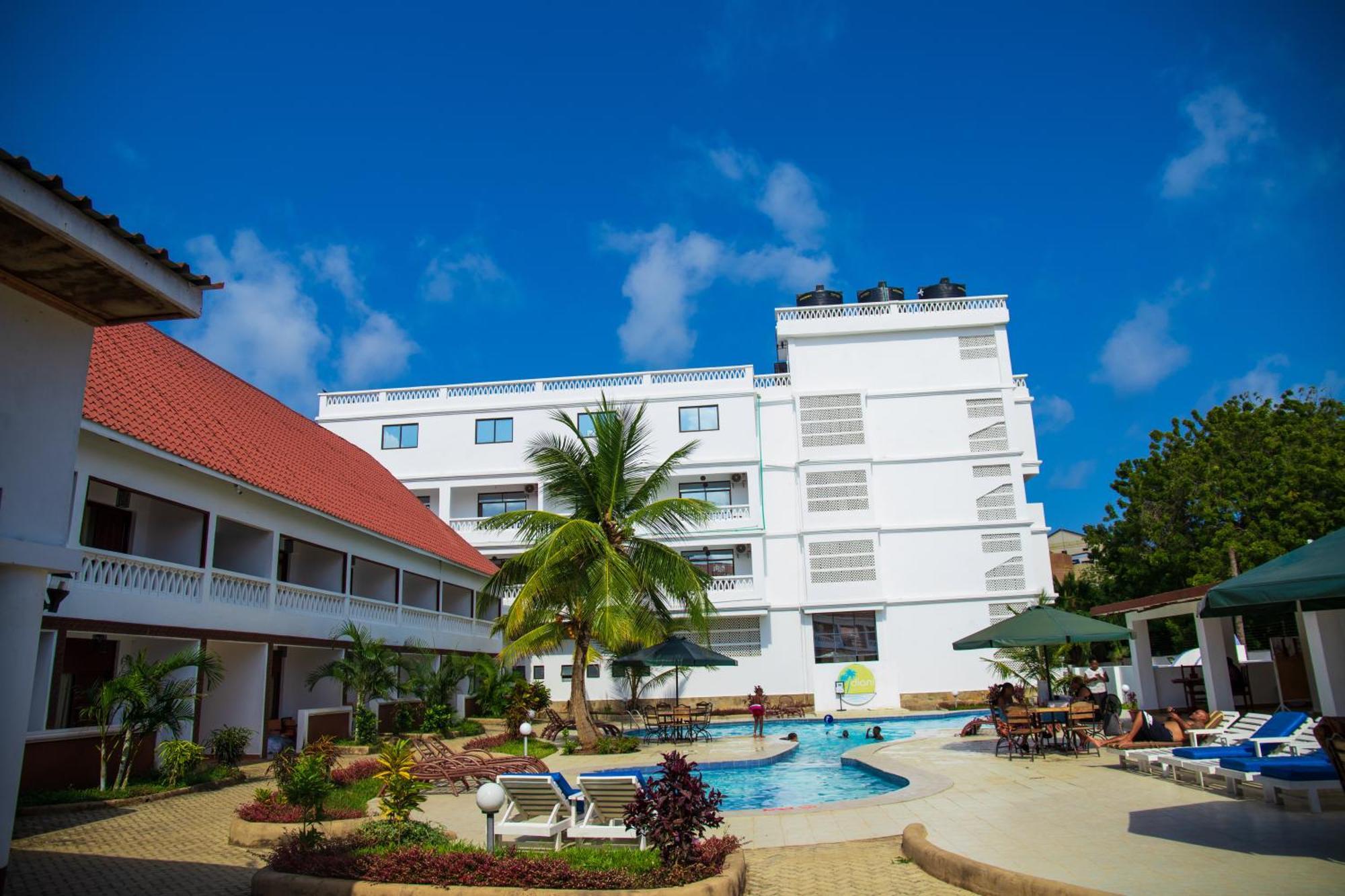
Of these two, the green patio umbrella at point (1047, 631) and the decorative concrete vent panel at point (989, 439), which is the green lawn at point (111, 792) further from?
the decorative concrete vent panel at point (989, 439)

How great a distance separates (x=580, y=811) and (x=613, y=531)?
11.5m

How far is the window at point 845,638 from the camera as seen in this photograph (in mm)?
34625

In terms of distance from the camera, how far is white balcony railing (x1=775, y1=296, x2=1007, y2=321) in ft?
123

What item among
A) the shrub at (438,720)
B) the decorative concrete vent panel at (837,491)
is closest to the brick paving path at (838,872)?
the shrub at (438,720)

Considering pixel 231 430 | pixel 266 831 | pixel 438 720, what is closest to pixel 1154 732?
pixel 266 831

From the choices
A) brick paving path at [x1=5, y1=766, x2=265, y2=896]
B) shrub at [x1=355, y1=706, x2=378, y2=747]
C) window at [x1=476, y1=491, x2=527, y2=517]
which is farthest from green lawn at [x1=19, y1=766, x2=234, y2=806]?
window at [x1=476, y1=491, x2=527, y2=517]

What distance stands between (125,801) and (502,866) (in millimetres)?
7495

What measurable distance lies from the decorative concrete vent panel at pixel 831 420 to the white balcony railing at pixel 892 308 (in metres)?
3.70

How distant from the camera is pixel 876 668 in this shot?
112ft

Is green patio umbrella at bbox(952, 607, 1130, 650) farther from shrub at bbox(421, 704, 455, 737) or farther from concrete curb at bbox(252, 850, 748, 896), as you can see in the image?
Answer: shrub at bbox(421, 704, 455, 737)

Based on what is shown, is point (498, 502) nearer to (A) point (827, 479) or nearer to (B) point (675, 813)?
(A) point (827, 479)

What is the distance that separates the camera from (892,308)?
37.4 m

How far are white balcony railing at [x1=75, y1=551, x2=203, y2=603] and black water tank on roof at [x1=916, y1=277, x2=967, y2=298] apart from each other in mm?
34350

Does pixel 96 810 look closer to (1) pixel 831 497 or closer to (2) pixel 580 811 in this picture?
(2) pixel 580 811
